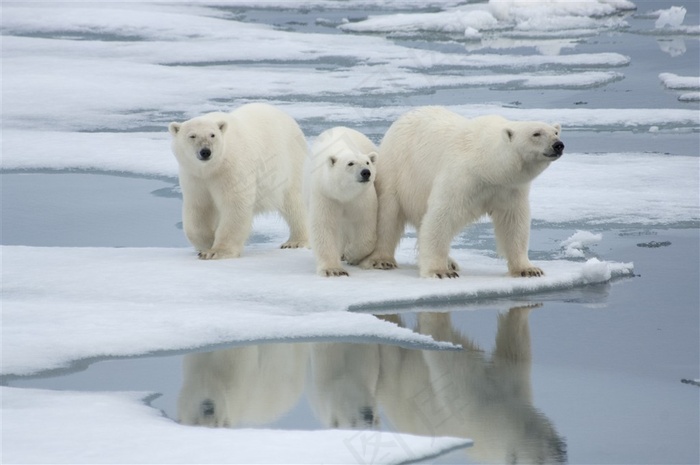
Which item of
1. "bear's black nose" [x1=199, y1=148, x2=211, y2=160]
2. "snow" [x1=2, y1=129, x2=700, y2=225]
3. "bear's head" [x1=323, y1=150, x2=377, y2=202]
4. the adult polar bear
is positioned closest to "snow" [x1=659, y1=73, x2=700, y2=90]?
"snow" [x1=2, y1=129, x2=700, y2=225]

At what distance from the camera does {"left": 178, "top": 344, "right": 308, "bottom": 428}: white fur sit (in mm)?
3939

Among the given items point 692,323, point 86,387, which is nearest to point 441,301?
point 692,323

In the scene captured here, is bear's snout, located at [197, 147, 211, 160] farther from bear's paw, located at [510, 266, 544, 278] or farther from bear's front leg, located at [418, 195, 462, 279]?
bear's paw, located at [510, 266, 544, 278]

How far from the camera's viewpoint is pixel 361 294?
541cm

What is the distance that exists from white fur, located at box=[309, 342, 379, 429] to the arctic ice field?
0.6 inches

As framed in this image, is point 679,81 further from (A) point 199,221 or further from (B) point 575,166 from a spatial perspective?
(A) point 199,221

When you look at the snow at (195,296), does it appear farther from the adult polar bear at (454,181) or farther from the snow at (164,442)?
the snow at (164,442)

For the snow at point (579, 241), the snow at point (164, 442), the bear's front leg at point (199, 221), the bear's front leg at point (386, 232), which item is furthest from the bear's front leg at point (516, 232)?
the snow at point (164, 442)

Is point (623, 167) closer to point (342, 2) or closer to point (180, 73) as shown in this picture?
point (180, 73)

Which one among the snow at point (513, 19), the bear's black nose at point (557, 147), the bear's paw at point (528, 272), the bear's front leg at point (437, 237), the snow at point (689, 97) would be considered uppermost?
the snow at point (513, 19)

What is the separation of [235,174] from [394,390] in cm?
245

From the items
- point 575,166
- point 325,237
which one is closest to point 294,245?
point 325,237

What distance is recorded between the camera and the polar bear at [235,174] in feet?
20.2

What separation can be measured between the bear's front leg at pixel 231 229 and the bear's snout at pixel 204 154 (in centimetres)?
35
